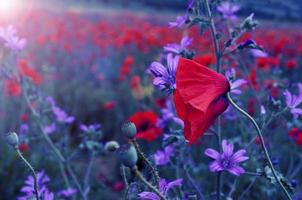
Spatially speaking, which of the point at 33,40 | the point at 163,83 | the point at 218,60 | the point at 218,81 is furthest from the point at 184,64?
the point at 33,40

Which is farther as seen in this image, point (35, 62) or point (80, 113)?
point (35, 62)

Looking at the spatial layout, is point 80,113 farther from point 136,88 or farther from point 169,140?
point 169,140

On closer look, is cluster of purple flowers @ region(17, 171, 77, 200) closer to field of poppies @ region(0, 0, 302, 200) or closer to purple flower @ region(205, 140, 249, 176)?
field of poppies @ region(0, 0, 302, 200)

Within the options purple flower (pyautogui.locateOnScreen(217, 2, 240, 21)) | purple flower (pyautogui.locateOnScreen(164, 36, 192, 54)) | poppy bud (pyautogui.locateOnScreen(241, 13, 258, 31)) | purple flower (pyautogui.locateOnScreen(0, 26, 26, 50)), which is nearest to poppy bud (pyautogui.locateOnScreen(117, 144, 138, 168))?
purple flower (pyautogui.locateOnScreen(164, 36, 192, 54))

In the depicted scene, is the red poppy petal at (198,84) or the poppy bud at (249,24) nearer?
the red poppy petal at (198,84)

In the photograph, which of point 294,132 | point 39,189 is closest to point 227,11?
point 294,132

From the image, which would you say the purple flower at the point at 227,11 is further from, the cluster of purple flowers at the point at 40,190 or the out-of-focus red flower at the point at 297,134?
the cluster of purple flowers at the point at 40,190

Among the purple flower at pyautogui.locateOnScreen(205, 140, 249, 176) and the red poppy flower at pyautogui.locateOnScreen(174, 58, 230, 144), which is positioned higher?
the red poppy flower at pyautogui.locateOnScreen(174, 58, 230, 144)

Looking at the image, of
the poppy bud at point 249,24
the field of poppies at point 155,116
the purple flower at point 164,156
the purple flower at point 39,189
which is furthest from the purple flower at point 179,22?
the purple flower at point 39,189
